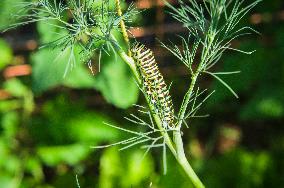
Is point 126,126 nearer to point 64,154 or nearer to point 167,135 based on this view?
point 64,154

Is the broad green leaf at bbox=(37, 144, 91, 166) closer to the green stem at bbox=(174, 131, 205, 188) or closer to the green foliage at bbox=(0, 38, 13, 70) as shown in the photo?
the green foliage at bbox=(0, 38, 13, 70)

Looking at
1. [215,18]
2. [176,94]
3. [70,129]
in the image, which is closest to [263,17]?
[176,94]

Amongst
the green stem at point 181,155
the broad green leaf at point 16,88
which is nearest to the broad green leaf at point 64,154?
the broad green leaf at point 16,88

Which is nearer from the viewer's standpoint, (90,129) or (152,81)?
(152,81)

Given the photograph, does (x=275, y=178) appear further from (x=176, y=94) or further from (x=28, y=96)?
(x=28, y=96)

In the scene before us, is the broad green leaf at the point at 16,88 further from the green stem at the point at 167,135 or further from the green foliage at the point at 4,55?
the green stem at the point at 167,135

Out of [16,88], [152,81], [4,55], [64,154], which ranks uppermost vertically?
[152,81]

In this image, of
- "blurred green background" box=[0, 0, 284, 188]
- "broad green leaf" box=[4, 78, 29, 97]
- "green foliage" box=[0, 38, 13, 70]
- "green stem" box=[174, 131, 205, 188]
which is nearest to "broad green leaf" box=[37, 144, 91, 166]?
"blurred green background" box=[0, 0, 284, 188]

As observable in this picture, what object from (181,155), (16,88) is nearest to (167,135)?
(181,155)
